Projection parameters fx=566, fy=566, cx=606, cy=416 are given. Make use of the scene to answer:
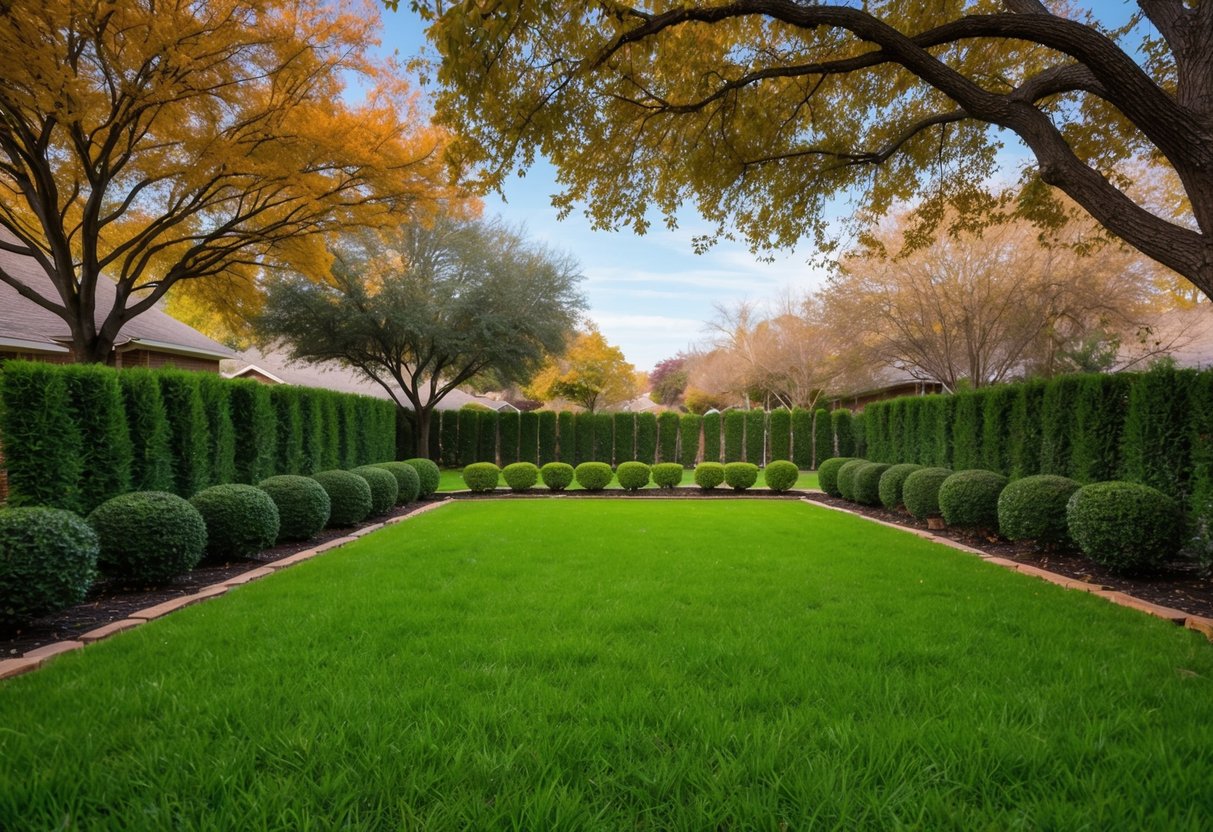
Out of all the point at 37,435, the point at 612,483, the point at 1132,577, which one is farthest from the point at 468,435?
the point at 1132,577

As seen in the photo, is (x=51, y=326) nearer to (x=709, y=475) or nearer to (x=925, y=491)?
(x=709, y=475)

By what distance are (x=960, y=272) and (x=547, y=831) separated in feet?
62.3

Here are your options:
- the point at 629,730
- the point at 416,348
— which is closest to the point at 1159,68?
the point at 629,730

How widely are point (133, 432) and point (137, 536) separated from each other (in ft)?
5.97

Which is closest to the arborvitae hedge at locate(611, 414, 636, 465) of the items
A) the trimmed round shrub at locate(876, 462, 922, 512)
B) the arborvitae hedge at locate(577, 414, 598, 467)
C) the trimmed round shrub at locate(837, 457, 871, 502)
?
the arborvitae hedge at locate(577, 414, 598, 467)

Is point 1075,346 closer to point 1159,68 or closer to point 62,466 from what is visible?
point 1159,68

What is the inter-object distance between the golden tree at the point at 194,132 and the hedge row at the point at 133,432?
164 inches

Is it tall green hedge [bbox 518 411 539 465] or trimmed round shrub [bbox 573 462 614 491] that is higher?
tall green hedge [bbox 518 411 539 465]

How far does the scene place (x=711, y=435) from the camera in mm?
21375

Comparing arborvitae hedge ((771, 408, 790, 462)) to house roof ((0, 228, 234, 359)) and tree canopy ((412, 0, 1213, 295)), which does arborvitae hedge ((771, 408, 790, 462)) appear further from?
house roof ((0, 228, 234, 359))

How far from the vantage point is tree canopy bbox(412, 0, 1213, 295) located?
422cm

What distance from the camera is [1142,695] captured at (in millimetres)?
2600

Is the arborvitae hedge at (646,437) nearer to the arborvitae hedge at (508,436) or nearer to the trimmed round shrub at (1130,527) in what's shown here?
the arborvitae hedge at (508,436)

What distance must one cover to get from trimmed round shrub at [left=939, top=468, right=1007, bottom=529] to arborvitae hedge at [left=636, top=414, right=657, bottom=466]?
13.5m
